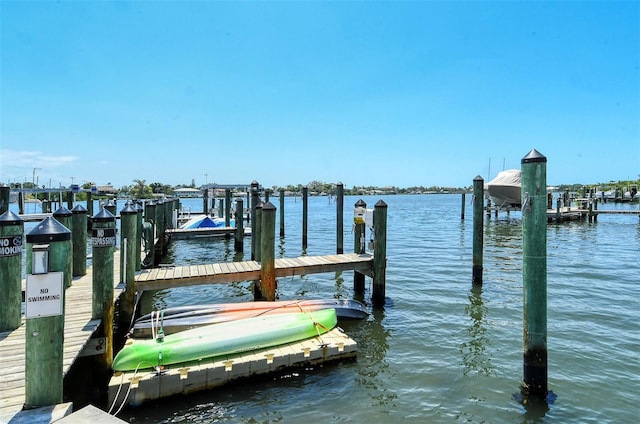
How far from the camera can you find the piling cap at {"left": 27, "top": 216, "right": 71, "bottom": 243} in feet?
11.3

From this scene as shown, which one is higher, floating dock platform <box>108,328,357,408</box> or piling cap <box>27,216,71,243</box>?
piling cap <box>27,216,71,243</box>

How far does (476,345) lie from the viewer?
25.7 ft

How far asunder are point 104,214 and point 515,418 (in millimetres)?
6938

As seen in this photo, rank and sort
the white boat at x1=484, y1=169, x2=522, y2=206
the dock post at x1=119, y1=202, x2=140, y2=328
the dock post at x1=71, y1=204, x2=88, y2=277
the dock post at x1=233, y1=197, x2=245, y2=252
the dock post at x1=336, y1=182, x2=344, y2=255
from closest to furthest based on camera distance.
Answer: the dock post at x1=119, y1=202, x2=140, y2=328 < the dock post at x1=71, y1=204, x2=88, y2=277 < the dock post at x1=336, y1=182, x2=344, y2=255 < the dock post at x1=233, y1=197, x2=245, y2=252 < the white boat at x1=484, y1=169, x2=522, y2=206

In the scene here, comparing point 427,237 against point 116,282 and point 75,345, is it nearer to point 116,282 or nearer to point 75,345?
point 116,282

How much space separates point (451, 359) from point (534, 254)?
294 cm

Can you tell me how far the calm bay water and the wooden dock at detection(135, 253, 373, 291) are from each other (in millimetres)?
1426

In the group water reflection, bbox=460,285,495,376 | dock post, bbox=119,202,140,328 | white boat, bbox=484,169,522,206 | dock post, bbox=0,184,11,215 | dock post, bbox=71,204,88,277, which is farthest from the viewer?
white boat, bbox=484,169,522,206

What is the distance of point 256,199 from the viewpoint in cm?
1653

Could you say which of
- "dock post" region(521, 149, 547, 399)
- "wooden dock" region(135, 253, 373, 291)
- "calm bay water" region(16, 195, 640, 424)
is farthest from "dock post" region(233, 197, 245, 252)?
"dock post" region(521, 149, 547, 399)

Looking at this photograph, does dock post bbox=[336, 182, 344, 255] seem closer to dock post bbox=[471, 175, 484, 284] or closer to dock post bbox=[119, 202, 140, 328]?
dock post bbox=[471, 175, 484, 284]

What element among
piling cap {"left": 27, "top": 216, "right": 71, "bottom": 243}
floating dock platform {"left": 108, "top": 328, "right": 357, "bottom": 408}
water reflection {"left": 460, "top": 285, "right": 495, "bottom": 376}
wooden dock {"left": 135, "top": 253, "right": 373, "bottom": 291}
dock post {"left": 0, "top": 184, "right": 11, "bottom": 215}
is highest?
dock post {"left": 0, "top": 184, "right": 11, "bottom": 215}

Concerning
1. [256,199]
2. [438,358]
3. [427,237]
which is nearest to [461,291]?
[438,358]

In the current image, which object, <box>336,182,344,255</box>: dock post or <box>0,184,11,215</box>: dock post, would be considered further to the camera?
<box>336,182,344,255</box>: dock post
